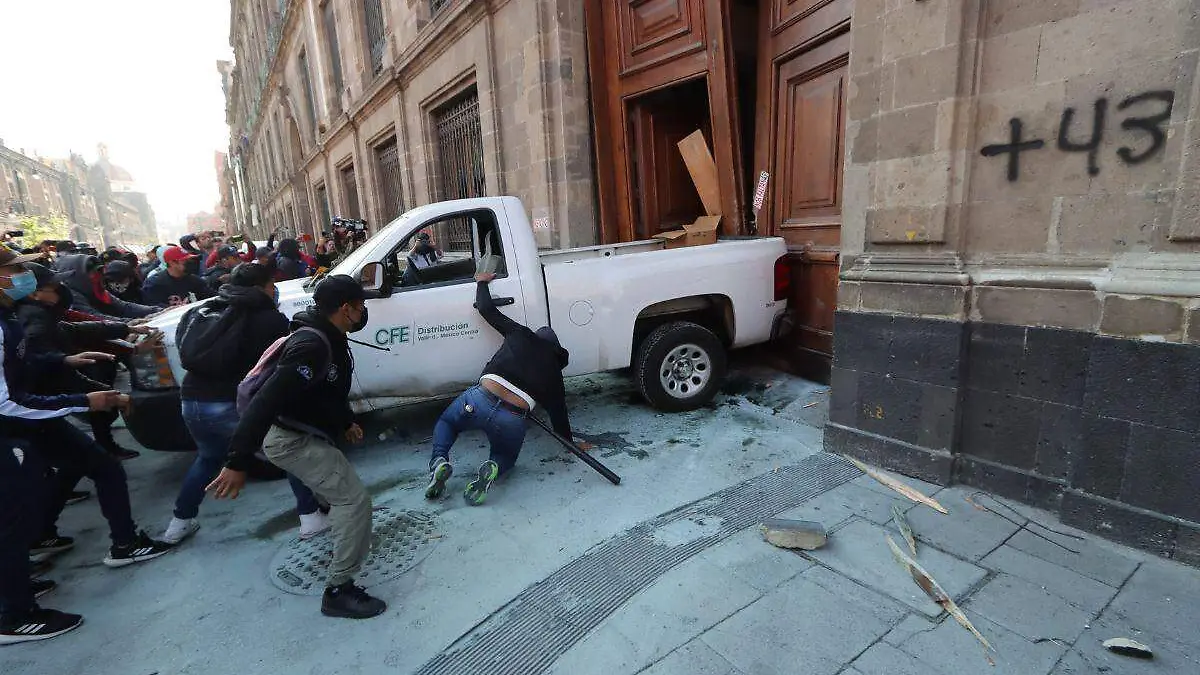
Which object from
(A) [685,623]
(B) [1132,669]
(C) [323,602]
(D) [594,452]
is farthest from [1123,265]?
(C) [323,602]

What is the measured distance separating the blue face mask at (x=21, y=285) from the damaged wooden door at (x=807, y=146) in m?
5.81

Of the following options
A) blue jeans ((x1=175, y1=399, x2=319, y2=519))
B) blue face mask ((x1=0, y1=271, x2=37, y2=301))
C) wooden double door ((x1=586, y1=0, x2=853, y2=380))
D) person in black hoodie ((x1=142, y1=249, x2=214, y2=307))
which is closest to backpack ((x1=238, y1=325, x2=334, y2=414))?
blue jeans ((x1=175, y1=399, x2=319, y2=519))

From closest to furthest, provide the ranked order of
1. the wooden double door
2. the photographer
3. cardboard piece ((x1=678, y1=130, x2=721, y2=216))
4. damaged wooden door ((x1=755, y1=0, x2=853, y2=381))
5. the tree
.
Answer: damaged wooden door ((x1=755, y1=0, x2=853, y2=381)), the wooden double door, cardboard piece ((x1=678, y1=130, x2=721, y2=216)), the photographer, the tree

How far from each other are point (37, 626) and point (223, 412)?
125 centimetres

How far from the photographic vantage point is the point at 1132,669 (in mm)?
2094

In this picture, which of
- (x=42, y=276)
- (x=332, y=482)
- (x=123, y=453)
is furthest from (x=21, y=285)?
(x=123, y=453)

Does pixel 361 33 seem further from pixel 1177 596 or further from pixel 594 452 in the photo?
pixel 1177 596

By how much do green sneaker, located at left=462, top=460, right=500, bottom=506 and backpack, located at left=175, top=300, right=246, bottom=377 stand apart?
5.14 feet

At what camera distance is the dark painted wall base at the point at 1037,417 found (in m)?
2.61

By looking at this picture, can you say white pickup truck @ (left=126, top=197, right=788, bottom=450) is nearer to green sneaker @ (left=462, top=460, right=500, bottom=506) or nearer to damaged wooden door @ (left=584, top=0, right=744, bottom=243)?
green sneaker @ (left=462, top=460, right=500, bottom=506)

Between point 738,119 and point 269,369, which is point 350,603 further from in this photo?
point 738,119

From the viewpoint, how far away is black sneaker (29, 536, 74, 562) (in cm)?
328

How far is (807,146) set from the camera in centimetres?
559

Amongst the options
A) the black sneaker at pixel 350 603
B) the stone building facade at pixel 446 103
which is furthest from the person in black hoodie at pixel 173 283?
the black sneaker at pixel 350 603
